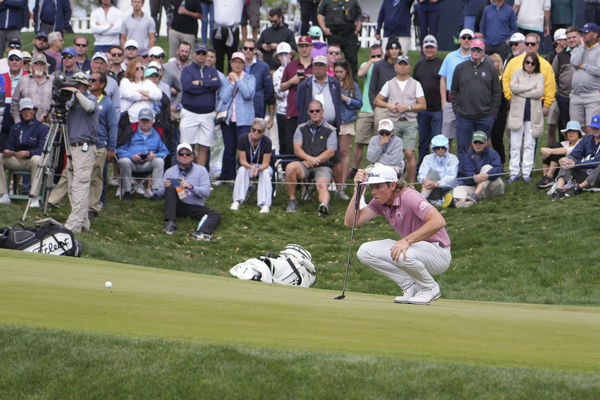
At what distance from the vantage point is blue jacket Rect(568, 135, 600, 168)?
18375mm

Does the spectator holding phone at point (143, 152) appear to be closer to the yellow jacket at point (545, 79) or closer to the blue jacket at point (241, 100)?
the blue jacket at point (241, 100)

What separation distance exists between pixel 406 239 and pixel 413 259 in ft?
0.79

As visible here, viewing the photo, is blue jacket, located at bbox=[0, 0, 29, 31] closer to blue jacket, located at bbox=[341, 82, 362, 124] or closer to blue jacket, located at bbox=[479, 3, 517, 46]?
blue jacket, located at bbox=[341, 82, 362, 124]

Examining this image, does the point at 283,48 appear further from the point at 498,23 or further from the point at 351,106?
the point at 498,23

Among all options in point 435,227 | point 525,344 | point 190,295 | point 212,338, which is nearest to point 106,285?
point 190,295

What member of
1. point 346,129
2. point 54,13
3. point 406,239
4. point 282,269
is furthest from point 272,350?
point 54,13

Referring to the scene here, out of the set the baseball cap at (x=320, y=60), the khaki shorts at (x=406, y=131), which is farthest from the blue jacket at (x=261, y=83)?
the khaki shorts at (x=406, y=131)

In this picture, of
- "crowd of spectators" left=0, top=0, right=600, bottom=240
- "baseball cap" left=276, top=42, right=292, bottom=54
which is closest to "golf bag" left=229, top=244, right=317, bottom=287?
"crowd of spectators" left=0, top=0, right=600, bottom=240

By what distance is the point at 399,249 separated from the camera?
10586 mm

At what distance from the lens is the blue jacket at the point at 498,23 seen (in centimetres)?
2286

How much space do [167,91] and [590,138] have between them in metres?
7.91

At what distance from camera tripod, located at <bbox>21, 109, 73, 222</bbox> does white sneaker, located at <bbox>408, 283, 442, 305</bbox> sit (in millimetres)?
8067

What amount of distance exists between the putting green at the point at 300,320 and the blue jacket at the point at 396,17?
48.2ft

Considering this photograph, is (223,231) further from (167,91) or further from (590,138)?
(590,138)
